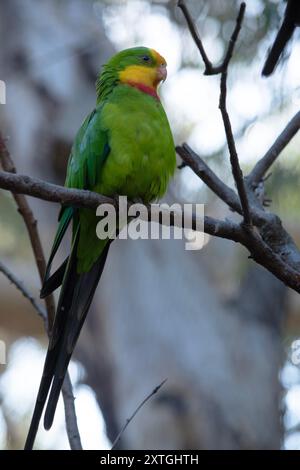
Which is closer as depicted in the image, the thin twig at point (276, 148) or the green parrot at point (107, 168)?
the thin twig at point (276, 148)

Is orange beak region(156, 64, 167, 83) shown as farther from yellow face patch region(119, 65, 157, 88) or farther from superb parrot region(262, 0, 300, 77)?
superb parrot region(262, 0, 300, 77)

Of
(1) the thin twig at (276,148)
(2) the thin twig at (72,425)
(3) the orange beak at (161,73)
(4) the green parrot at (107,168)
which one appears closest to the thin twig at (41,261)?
(2) the thin twig at (72,425)

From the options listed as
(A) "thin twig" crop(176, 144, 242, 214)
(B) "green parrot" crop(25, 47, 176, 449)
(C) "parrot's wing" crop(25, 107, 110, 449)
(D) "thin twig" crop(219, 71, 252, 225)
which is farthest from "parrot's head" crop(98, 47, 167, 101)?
(D) "thin twig" crop(219, 71, 252, 225)

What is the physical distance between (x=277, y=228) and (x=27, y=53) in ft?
14.6

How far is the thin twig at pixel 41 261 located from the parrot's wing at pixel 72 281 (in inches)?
1.5

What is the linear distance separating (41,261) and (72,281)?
0.39 m

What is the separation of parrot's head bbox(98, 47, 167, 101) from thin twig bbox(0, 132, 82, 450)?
95 centimetres

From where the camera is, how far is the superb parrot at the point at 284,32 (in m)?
2.52

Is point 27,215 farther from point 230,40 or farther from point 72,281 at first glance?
point 230,40

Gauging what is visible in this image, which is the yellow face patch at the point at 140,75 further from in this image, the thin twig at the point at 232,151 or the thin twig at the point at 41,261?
the thin twig at the point at 232,151

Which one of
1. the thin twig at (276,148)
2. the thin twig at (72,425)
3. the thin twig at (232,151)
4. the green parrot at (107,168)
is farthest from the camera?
the green parrot at (107,168)

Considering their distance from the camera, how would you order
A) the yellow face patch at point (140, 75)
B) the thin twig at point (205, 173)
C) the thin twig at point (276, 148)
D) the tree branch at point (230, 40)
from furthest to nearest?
the yellow face patch at point (140, 75) → the thin twig at point (276, 148) → the thin twig at point (205, 173) → the tree branch at point (230, 40)

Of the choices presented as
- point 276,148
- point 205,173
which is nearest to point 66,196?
point 205,173

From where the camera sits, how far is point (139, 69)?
11.8 feet
